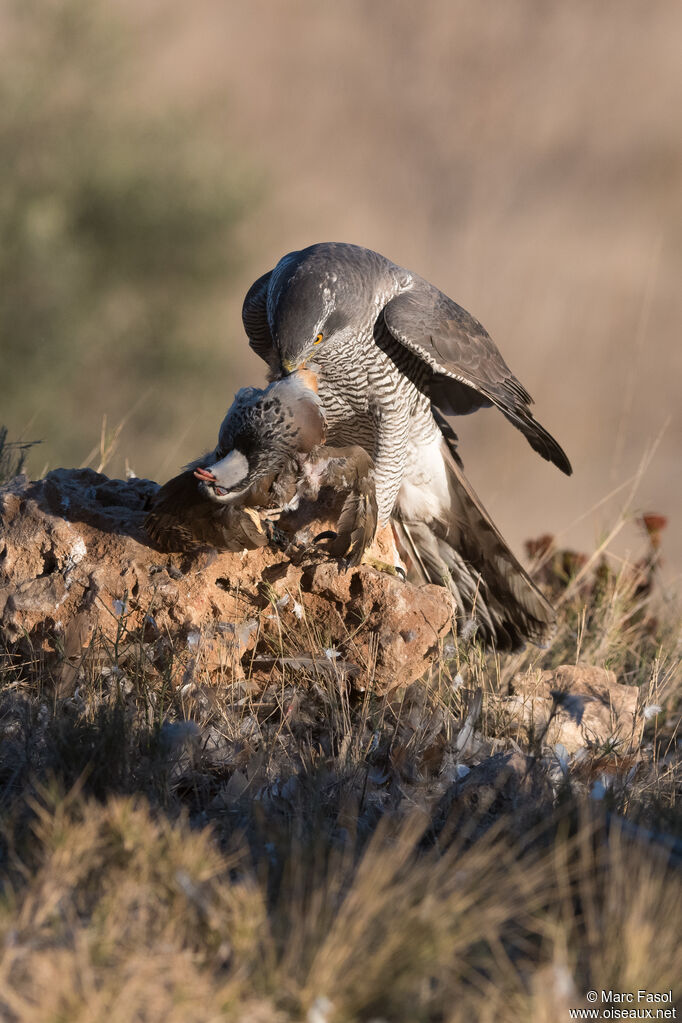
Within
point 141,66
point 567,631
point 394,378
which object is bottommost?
point 567,631

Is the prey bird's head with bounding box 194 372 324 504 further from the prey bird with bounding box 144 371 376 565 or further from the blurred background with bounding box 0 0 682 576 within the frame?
the blurred background with bounding box 0 0 682 576

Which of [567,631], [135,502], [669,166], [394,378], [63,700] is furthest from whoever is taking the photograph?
[669,166]

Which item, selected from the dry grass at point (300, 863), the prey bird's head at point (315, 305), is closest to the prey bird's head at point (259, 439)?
the dry grass at point (300, 863)

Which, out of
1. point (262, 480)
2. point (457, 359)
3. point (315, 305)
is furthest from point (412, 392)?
point (262, 480)

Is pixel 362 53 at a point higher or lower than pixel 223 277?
higher

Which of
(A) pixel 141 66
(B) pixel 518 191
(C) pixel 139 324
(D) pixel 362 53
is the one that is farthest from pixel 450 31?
(C) pixel 139 324

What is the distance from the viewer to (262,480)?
3346 mm

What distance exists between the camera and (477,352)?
4641mm

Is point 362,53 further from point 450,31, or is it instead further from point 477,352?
point 477,352

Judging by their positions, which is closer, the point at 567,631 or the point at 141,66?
the point at 567,631

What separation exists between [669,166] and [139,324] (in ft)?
36.6

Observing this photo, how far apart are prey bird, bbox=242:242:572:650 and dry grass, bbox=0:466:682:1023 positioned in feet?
4.62

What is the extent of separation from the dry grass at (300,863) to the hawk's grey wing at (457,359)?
5.90 ft

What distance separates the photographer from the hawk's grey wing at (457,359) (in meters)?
4.46
